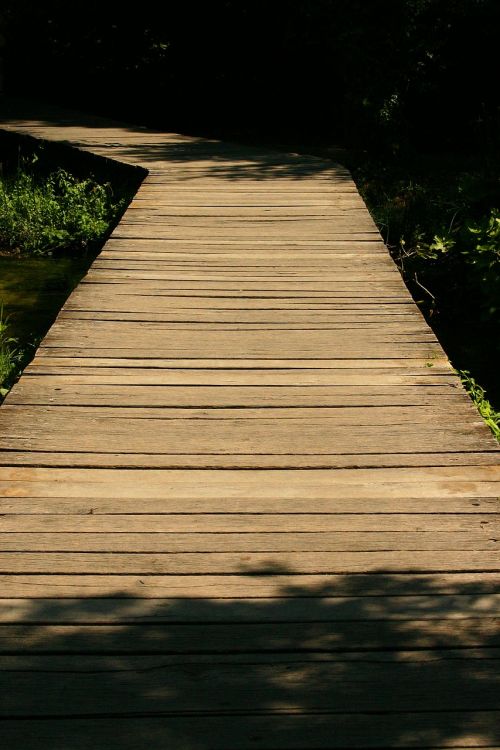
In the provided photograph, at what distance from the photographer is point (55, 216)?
904 cm

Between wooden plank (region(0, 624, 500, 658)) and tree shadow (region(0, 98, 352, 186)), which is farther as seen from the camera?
tree shadow (region(0, 98, 352, 186))

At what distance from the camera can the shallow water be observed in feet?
22.2

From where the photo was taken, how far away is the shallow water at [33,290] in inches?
267

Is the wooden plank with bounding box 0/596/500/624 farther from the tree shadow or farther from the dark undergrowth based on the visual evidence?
the tree shadow

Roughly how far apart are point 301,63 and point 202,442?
10909mm

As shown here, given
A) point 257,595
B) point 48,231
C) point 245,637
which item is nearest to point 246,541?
point 257,595

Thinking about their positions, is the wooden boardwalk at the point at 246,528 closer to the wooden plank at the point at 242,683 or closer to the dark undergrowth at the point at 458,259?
the wooden plank at the point at 242,683

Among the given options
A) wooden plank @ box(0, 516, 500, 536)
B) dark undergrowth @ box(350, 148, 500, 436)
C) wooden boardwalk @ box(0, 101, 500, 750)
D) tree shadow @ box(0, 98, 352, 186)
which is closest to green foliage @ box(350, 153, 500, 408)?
dark undergrowth @ box(350, 148, 500, 436)

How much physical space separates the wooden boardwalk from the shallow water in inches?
65.8

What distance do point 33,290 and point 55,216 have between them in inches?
62.5

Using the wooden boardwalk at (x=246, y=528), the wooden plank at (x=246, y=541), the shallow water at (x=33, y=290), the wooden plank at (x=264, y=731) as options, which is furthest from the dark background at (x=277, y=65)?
the wooden plank at (x=264, y=731)

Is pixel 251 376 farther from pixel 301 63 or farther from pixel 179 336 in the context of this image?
pixel 301 63

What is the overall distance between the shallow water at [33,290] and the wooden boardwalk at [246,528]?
167cm

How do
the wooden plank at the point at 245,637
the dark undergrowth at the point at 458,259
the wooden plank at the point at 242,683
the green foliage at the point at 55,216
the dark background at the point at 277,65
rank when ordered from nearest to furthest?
the wooden plank at the point at 242,683, the wooden plank at the point at 245,637, the dark undergrowth at the point at 458,259, the green foliage at the point at 55,216, the dark background at the point at 277,65
